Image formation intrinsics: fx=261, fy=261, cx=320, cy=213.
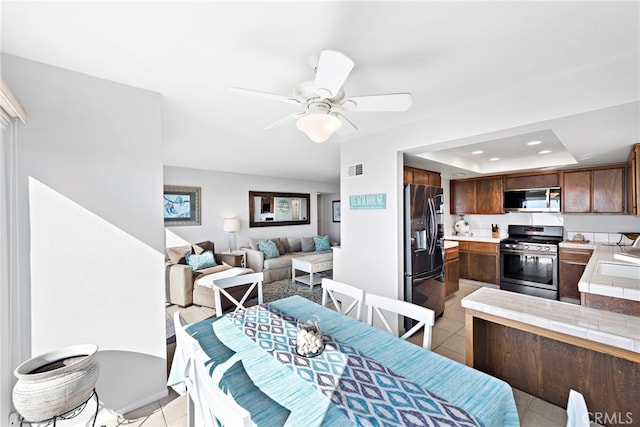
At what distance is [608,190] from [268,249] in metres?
5.61

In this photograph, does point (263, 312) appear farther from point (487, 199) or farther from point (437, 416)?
point (487, 199)

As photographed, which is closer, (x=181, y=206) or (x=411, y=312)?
(x=411, y=312)

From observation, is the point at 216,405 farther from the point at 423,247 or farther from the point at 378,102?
the point at 423,247

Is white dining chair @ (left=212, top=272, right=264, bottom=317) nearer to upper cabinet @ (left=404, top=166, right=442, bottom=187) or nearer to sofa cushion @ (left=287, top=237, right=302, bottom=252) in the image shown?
upper cabinet @ (left=404, top=166, right=442, bottom=187)

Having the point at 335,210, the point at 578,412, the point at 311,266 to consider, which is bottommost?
the point at 311,266

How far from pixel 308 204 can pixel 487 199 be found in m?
4.20

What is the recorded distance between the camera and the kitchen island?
1476mm

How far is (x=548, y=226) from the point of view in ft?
14.7

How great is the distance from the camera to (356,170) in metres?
3.15

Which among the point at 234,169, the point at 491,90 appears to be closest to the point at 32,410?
the point at 491,90

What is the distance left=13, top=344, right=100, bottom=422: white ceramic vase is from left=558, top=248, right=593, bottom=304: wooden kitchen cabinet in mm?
5440

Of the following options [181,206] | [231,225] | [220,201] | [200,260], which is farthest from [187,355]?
[220,201]

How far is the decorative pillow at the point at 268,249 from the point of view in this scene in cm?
551

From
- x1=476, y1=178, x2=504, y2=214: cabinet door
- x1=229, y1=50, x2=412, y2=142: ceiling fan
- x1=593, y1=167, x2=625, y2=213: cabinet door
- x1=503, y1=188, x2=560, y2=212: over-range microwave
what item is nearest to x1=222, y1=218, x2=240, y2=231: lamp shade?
x1=229, y1=50, x2=412, y2=142: ceiling fan
